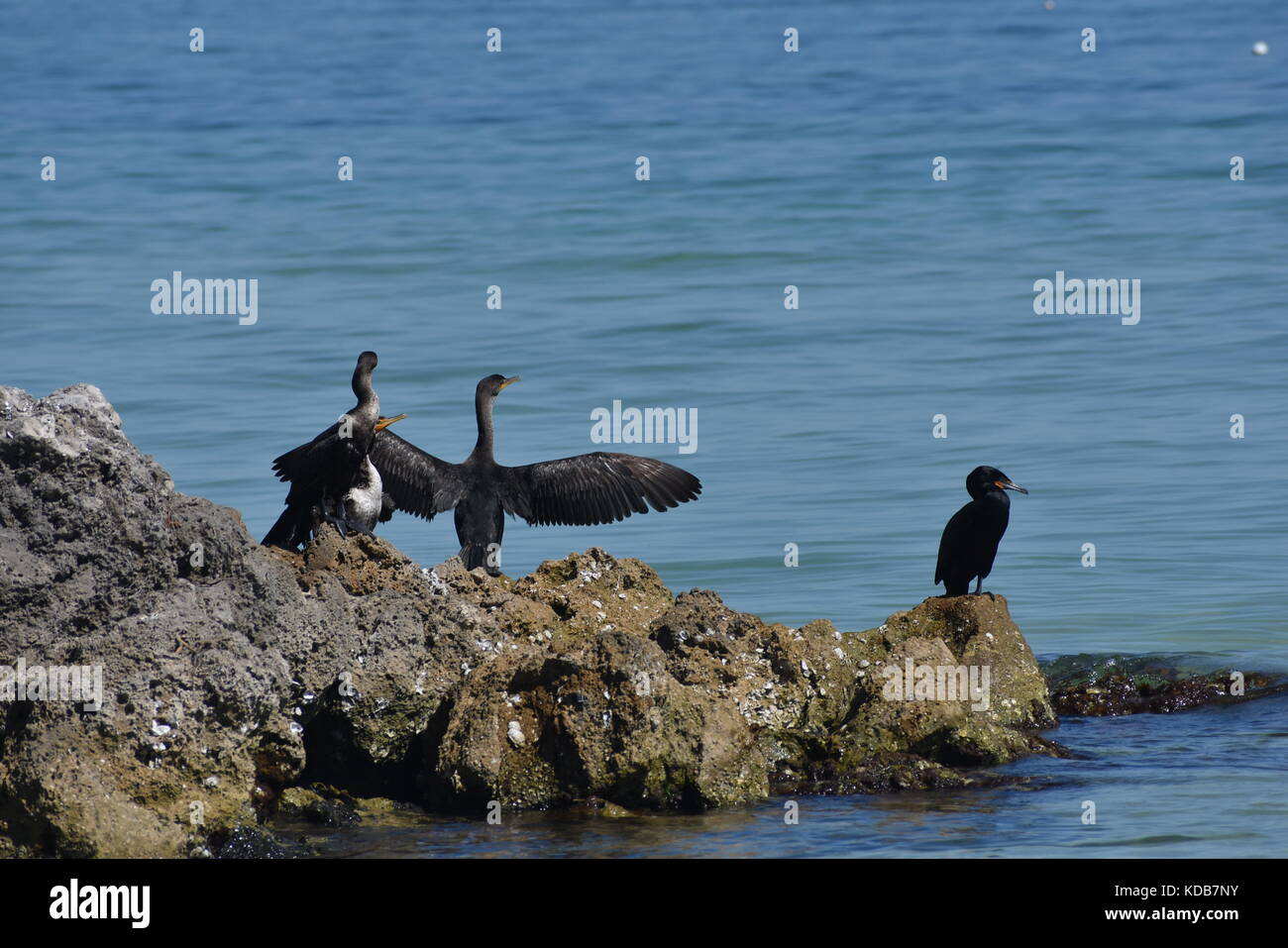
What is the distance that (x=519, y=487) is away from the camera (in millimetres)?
10391

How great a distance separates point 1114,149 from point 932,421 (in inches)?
663

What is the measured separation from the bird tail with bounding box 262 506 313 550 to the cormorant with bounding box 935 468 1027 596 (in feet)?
9.79

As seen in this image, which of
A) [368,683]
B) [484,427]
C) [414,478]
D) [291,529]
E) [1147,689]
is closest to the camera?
[368,683]

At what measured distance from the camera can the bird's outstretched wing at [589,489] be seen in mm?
10391

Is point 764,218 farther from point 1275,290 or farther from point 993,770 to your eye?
point 993,770

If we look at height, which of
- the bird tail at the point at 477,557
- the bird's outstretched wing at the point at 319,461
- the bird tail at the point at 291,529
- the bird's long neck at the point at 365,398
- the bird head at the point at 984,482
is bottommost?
the bird tail at the point at 477,557

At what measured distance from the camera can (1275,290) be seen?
2316 centimetres

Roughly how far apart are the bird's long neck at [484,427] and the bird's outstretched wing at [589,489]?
0.15 meters

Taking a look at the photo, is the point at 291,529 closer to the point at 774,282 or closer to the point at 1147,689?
the point at 1147,689

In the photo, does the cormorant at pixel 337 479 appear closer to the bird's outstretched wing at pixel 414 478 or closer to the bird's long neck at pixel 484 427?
the bird's outstretched wing at pixel 414 478

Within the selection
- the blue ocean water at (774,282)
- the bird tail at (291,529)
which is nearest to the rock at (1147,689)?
the blue ocean water at (774,282)

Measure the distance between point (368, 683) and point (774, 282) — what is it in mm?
A: 18799

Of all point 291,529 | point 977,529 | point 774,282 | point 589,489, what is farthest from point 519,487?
point 774,282

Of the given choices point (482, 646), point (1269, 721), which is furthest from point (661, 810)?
point (1269, 721)
